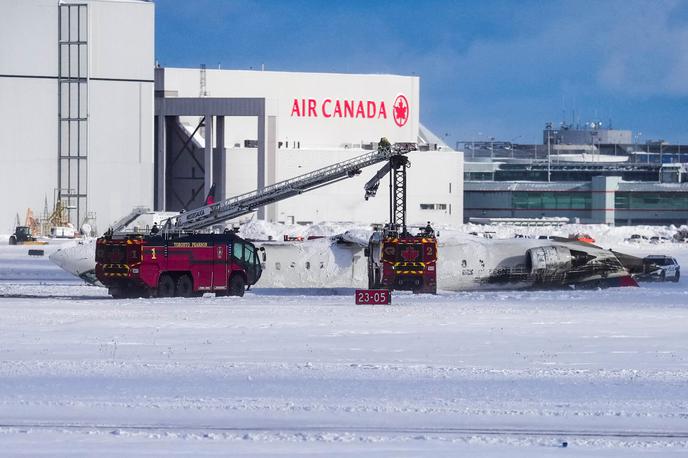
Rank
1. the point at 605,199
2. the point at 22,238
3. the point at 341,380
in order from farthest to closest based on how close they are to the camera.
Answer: the point at 605,199 < the point at 22,238 < the point at 341,380

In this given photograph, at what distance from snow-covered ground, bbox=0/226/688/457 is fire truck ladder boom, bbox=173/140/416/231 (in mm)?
15939

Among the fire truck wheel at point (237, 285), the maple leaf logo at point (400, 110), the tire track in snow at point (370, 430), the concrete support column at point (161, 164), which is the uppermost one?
the maple leaf logo at point (400, 110)

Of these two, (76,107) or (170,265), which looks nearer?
(170,265)

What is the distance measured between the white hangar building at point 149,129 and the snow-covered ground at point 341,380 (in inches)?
2261

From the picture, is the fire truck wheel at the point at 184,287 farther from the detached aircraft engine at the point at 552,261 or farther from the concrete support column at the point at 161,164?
the concrete support column at the point at 161,164

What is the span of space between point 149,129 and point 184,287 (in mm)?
53324

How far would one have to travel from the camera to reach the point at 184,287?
45.0 metres

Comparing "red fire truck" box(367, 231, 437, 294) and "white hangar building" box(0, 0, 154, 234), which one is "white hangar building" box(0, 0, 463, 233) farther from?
"red fire truck" box(367, 231, 437, 294)

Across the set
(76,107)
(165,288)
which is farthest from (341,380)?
(76,107)

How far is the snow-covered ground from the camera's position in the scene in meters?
17.2

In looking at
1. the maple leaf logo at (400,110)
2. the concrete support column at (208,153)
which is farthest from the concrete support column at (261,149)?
the maple leaf logo at (400,110)

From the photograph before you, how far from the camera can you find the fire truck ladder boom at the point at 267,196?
55.9m

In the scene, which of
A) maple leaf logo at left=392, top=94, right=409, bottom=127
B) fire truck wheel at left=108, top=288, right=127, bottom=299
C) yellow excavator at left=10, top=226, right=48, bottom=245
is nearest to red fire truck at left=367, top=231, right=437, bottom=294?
fire truck wheel at left=108, top=288, right=127, bottom=299

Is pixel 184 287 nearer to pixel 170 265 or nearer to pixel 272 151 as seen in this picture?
pixel 170 265
